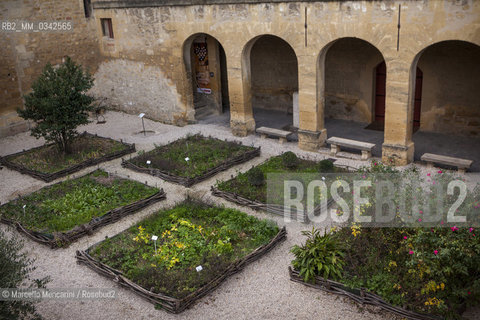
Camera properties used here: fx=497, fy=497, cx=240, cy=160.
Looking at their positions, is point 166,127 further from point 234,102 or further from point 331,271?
→ point 331,271

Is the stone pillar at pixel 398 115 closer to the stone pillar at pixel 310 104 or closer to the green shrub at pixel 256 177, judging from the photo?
the stone pillar at pixel 310 104

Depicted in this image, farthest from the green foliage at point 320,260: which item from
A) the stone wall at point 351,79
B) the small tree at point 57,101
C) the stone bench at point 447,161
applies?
the stone wall at point 351,79

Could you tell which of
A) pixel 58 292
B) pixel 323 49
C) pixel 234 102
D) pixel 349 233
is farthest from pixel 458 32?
pixel 58 292

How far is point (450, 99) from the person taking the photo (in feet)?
46.4

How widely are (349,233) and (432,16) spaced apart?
5362 millimetres

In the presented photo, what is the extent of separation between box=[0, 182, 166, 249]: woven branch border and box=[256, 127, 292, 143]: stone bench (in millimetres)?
4789

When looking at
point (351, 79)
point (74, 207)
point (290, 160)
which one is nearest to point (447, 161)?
point (290, 160)

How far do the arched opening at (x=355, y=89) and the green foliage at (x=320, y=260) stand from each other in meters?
6.86

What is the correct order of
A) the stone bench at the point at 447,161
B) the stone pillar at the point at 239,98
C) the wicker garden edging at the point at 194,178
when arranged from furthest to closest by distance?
the stone pillar at the point at 239,98
the wicker garden edging at the point at 194,178
the stone bench at the point at 447,161

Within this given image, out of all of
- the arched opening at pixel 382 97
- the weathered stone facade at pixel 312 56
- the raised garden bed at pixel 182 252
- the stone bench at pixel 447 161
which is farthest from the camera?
the arched opening at pixel 382 97

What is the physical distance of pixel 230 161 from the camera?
13273mm

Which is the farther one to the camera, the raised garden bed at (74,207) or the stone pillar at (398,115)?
the stone pillar at (398,115)

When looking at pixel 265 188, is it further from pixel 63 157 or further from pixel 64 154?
pixel 64 154

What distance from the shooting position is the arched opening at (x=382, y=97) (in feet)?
49.3
